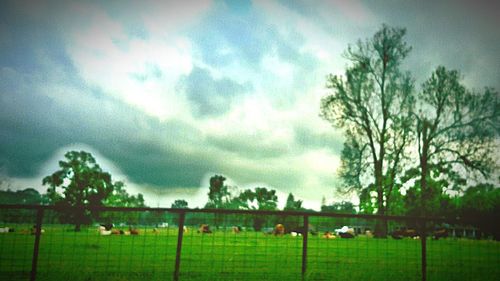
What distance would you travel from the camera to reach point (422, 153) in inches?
1262

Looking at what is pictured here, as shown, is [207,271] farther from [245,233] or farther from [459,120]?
[459,120]

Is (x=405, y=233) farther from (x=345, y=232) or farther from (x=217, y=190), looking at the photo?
(x=217, y=190)

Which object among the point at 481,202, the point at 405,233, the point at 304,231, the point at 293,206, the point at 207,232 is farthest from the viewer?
the point at 293,206

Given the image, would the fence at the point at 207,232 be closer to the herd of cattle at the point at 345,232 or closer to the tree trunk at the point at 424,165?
the herd of cattle at the point at 345,232

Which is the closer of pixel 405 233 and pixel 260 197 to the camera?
pixel 405 233

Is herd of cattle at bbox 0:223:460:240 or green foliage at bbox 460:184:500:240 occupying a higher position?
green foliage at bbox 460:184:500:240

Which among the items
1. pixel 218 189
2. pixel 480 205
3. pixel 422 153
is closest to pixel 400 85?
pixel 422 153

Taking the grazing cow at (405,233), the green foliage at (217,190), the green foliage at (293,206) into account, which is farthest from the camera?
the green foliage at (217,190)

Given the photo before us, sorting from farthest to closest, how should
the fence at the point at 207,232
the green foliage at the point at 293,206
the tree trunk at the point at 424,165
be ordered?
the green foliage at the point at 293,206
the tree trunk at the point at 424,165
the fence at the point at 207,232

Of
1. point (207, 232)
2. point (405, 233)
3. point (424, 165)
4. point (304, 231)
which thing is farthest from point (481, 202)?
point (207, 232)

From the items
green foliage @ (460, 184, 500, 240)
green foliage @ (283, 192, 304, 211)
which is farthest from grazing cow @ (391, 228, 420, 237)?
green foliage @ (283, 192, 304, 211)

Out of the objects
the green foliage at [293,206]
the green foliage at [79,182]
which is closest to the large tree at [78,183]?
the green foliage at [79,182]

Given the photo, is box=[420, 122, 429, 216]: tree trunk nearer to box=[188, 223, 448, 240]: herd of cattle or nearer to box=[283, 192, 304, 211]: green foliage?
box=[188, 223, 448, 240]: herd of cattle

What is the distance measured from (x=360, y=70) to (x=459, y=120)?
8931mm
